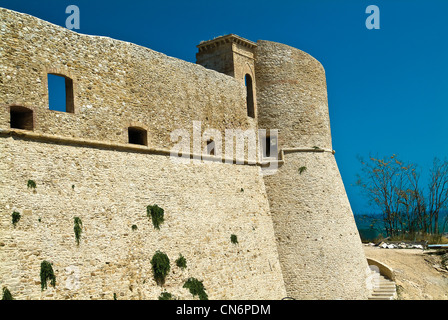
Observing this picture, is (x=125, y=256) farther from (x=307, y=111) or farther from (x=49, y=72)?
(x=307, y=111)

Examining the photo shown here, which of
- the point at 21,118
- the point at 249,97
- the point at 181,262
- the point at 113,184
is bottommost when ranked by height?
the point at 181,262

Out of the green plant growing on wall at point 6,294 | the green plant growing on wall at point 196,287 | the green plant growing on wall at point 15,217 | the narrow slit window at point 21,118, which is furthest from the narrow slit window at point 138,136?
the green plant growing on wall at point 6,294

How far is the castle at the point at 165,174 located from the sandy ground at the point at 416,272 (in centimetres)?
361

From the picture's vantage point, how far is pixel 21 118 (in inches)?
424

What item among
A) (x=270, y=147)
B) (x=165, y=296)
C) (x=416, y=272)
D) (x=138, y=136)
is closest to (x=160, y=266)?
(x=165, y=296)

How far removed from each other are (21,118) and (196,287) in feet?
19.4

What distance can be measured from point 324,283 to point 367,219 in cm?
2168

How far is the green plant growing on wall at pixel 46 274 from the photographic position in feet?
31.5

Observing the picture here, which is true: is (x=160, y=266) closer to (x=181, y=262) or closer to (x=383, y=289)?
(x=181, y=262)

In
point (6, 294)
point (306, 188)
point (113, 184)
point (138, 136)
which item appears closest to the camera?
point (6, 294)

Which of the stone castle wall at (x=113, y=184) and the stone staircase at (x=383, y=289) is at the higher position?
the stone castle wall at (x=113, y=184)

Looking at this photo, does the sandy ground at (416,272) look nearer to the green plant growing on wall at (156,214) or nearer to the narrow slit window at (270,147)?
the narrow slit window at (270,147)

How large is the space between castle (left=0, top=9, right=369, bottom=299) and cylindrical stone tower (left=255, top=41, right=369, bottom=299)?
0.05 m

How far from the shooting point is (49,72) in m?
11.0
